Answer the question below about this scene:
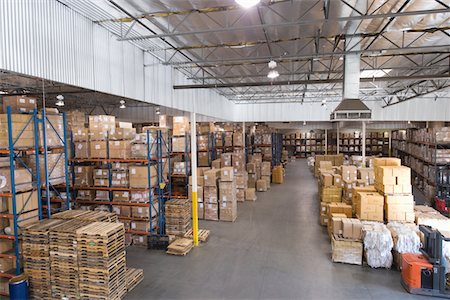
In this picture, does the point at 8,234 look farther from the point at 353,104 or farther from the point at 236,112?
the point at 236,112

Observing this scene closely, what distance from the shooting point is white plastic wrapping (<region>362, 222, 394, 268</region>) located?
689cm

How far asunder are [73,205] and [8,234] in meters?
3.21

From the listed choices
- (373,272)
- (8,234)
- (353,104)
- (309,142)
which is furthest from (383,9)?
(309,142)

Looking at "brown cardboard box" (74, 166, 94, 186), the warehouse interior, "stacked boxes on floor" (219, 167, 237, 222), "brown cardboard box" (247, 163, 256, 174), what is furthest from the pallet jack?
"brown cardboard box" (247, 163, 256, 174)

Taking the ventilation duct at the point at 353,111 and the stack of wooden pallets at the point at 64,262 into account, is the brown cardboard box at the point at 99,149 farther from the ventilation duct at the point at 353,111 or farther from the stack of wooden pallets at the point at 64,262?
the ventilation duct at the point at 353,111

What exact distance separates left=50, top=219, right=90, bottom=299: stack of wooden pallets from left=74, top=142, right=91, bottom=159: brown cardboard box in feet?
12.7

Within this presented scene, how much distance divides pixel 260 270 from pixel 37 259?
15.6 ft

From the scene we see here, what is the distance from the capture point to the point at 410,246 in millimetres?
6777

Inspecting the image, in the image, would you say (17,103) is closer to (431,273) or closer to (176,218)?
(176,218)

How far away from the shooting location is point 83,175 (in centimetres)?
914

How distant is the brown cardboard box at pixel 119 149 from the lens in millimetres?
8656

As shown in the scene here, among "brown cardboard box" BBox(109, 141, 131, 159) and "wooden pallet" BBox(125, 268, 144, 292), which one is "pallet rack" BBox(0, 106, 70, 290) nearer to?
"brown cardboard box" BBox(109, 141, 131, 159)

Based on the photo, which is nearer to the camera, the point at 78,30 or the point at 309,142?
the point at 78,30

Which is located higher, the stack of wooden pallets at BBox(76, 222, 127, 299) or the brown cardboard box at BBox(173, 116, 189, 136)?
the brown cardboard box at BBox(173, 116, 189, 136)
